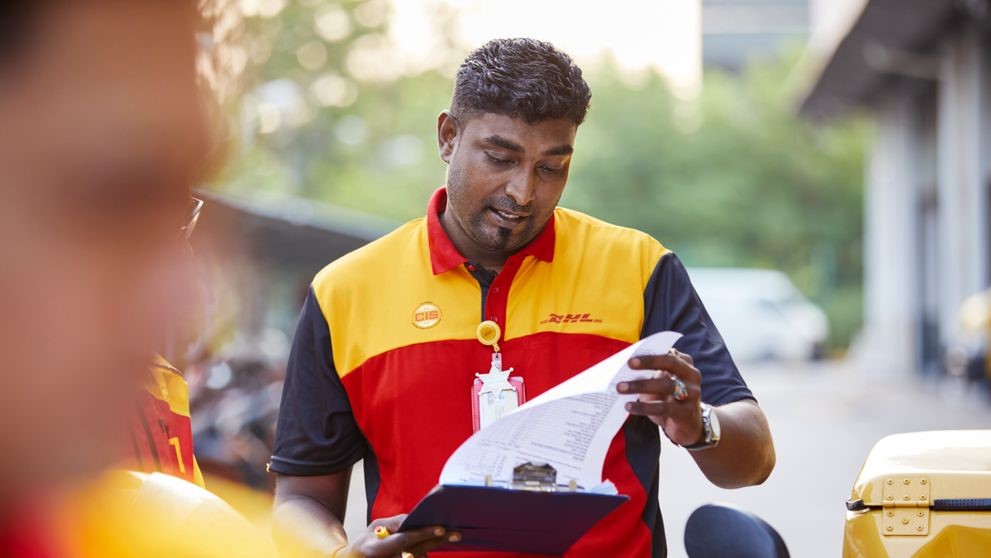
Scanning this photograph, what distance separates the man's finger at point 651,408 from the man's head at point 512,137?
2.14 ft

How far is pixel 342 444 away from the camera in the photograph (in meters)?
2.86

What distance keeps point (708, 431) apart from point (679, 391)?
7.6 inches

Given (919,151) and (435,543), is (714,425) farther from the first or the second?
(919,151)

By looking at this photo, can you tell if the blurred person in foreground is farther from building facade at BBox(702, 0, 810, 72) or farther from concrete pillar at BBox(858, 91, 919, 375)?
building facade at BBox(702, 0, 810, 72)

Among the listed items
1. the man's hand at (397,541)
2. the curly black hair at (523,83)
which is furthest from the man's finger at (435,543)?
the curly black hair at (523,83)

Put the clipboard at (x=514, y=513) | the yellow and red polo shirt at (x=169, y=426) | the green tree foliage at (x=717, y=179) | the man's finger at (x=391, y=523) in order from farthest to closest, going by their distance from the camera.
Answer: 1. the green tree foliage at (x=717, y=179)
2. the man's finger at (x=391, y=523)
3. the clipboard at (x=514, y=513)
4. the yellow and red polo shirt at (x=169, y=426)

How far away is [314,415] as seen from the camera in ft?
9.27

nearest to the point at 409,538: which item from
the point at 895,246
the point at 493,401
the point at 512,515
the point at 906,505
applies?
the point at 512,515

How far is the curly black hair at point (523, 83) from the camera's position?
2738mm

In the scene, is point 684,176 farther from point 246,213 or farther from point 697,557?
point 697,557

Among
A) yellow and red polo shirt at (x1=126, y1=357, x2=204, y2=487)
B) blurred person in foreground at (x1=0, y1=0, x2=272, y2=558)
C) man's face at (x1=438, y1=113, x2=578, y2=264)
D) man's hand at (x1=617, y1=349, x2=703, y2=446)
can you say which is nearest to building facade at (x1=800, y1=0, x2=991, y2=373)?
man's face at (x1=438, y1=113, x2=578, y2=264)

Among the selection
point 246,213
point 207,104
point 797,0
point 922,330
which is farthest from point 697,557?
point 797,0

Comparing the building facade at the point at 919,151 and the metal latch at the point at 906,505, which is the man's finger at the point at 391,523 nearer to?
the metal latch at the point at 906,505

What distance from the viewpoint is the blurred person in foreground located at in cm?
78
